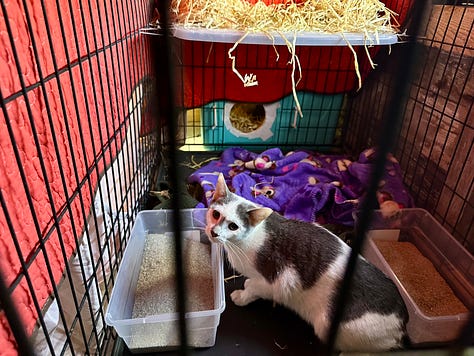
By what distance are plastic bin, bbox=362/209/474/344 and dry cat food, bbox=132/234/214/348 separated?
63cm

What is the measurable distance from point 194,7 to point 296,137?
1055 millimetres

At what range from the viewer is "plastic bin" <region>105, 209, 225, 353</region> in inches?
35.7

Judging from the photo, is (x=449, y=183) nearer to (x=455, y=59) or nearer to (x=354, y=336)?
(x=455, y=59)

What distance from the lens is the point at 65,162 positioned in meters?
0.82

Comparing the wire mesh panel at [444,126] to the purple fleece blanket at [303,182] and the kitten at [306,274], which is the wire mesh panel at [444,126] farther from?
the kitten at [306,274]

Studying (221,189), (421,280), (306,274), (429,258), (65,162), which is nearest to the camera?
(65,162)

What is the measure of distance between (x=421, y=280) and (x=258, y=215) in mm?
735

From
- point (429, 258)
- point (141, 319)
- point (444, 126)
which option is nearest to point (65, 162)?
point (141, 319)

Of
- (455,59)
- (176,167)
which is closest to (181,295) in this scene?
(176,167)

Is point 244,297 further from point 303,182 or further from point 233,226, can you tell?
point 303,182

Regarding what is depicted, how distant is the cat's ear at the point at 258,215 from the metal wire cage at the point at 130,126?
35cm

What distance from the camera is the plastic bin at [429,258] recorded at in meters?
1.00

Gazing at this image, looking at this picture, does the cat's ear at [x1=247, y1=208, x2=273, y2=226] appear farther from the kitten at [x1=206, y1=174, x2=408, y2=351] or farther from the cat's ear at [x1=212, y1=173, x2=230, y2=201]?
the cat's ear at [x1=212, y1=173, x2=230, y2=201]

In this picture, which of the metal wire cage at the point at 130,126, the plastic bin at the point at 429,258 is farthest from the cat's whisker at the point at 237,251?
the plastic bin at the point at 429,258
